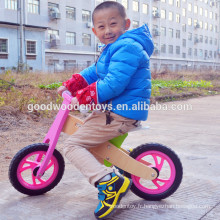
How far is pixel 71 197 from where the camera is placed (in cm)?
299

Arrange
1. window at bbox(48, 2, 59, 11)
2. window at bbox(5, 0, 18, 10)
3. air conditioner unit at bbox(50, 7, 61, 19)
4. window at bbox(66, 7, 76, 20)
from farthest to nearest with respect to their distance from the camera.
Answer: window at bbox(66, 7, 76, 20) < window at bbox(48, 2, 59, 11) < air conditioner unit at bbox(50, 7, 61, 19) < window at bbox(5, 0, 18, 10)

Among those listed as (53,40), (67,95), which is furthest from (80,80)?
(53,40)

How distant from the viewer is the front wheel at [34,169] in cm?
290

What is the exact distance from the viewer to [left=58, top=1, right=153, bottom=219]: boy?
257 centimetres

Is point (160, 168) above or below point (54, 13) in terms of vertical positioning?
below

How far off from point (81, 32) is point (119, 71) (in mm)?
36430

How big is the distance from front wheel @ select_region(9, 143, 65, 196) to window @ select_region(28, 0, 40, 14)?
104ft

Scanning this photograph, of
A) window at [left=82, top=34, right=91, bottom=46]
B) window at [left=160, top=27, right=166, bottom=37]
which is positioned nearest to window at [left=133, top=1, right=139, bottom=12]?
window at [left=160, top=27, right=166, bottom=37]

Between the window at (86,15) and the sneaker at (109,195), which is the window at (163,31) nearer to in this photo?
the window at (86,15)

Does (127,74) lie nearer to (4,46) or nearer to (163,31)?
(4,46)

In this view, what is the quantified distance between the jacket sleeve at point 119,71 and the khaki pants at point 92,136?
189mm

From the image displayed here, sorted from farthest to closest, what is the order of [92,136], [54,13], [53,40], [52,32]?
1. [52,32]
2. [53,40]
3. [54,13]
4. [92,136]

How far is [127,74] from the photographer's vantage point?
2.57m

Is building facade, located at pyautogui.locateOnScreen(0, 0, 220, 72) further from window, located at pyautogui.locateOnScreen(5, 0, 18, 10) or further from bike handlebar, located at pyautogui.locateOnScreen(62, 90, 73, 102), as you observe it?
bike handlebar, located at pyautogui.locateOnScreen(62, 90, 73, 102)
